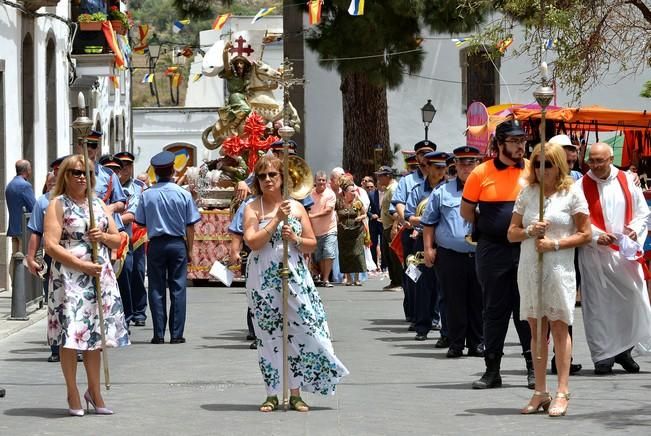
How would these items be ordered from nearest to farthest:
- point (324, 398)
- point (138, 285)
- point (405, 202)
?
point (324, 398)
point (405, 202)
point (138, 285)

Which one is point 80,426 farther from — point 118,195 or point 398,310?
point 398,310

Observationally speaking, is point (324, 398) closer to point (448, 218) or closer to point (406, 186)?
point (448, 218)

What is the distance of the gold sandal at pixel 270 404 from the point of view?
9602 millimetres

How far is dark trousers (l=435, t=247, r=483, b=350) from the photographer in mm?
12688

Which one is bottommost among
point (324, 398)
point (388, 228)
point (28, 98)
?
point (324, 398)

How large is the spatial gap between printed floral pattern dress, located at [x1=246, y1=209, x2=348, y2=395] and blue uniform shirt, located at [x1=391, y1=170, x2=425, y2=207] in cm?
577

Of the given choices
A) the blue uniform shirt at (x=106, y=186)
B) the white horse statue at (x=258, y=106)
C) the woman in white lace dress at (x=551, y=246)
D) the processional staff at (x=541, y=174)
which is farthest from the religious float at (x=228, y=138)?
the processional staff at (x=541, y=174)

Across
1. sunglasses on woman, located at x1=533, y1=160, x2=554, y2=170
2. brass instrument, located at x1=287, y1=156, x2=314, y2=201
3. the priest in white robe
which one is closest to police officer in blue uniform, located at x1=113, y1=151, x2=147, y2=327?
brass instrument, located at x1=287, y1=156, x2=314, y2=201

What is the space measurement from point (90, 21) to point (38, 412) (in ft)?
69.0

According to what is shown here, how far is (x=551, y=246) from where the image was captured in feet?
31.0

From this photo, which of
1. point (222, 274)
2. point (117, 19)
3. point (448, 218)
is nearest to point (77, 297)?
point (222, 274)

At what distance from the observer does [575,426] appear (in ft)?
29.1

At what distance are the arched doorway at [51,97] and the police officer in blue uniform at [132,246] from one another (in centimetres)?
1095

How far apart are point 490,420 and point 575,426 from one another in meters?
0.55
